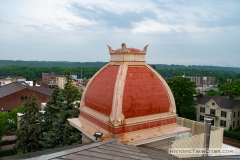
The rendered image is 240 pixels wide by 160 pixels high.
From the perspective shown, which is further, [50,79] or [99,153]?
[50,79]

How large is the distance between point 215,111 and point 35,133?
1168 inches

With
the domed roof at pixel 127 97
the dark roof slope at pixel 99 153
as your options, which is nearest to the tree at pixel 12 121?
the domed roof at pixel 127 97

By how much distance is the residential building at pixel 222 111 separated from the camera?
1361 inches

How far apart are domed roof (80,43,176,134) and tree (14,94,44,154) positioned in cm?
1249

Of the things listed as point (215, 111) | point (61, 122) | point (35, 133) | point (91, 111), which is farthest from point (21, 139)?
point (215, 111)

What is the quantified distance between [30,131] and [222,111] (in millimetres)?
30393

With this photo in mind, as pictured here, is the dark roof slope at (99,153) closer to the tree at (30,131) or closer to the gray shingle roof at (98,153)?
the gray shingle roof at (98,153)

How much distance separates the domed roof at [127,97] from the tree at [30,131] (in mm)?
12490

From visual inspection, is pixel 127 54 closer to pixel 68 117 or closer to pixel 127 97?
pixel 127 97

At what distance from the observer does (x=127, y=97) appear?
32.8ft

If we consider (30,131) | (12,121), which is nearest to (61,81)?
(12,121)

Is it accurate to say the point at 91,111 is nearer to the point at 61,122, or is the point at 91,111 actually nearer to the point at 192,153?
the point at 61,122

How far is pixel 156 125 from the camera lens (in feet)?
35.1

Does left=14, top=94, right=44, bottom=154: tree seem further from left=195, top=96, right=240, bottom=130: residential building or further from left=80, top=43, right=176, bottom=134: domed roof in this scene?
left=195, top=96, right=240, bottom=130: residential building
